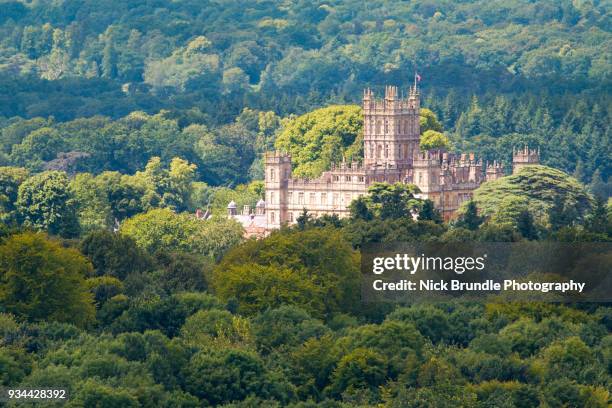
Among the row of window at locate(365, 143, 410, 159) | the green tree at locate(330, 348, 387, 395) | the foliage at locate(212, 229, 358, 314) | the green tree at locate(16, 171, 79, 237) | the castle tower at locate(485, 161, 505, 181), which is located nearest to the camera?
the green tree at locate(330, 348, 387, 395)

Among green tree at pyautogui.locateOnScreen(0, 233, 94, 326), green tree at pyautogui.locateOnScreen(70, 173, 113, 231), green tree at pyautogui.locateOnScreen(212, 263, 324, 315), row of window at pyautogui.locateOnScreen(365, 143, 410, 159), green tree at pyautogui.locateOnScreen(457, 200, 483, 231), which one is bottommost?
green tree at pyautogui.locateOnScreen(70, 173, 113, 231)

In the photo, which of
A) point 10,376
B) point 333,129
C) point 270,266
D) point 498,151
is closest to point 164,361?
point 10,376

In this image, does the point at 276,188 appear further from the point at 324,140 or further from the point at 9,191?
the point at 324,140

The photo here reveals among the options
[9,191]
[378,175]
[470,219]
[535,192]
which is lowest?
[9,191]

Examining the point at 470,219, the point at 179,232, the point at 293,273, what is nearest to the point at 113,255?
the point at 293,273

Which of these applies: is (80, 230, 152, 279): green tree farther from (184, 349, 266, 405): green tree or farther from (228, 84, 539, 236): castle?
(228, 84, 539, 236): castle

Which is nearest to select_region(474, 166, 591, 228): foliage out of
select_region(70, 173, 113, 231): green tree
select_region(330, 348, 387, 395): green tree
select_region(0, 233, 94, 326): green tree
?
select_region(70, 173, 113, 231): green tree

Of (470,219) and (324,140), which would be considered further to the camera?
(324,140)
